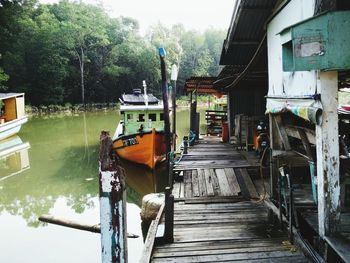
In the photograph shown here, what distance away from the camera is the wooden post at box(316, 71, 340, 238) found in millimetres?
4020

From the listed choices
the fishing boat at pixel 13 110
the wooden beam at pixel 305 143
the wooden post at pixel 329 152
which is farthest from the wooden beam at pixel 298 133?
the fishing boat at pixel 13 110

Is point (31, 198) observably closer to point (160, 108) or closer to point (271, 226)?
point (160, 108)

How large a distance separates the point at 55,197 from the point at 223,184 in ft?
21.3

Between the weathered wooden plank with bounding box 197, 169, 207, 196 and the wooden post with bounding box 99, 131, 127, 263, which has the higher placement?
the wooden post with bounding box 99, 131, 127, 263

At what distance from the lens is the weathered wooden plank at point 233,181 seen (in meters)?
7.86

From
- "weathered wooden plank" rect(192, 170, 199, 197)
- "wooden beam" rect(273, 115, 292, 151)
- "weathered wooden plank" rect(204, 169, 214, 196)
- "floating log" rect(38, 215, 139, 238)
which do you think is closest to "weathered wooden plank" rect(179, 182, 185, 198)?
"weathered wooden plank" rect(192, 170, 199, 197)

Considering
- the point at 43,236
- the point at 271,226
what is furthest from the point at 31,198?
the point at 271,226

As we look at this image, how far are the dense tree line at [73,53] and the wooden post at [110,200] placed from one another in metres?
33.4

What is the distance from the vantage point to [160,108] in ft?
52.5

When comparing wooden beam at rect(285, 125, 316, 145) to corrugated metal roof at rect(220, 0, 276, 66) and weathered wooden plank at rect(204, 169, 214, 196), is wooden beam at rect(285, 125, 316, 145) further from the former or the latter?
weathered wooden plank at rect(204, 169, 214, 196)

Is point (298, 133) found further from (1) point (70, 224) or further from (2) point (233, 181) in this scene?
(1) point (70, 224)

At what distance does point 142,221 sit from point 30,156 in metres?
12.2

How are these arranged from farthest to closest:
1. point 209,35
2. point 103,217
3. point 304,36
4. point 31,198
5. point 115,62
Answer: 1. point 209,35
2. point 115,62
3. point 31,198
4. point 304,36
5. point 103,217

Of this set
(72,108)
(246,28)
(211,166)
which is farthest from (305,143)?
(72,108)
